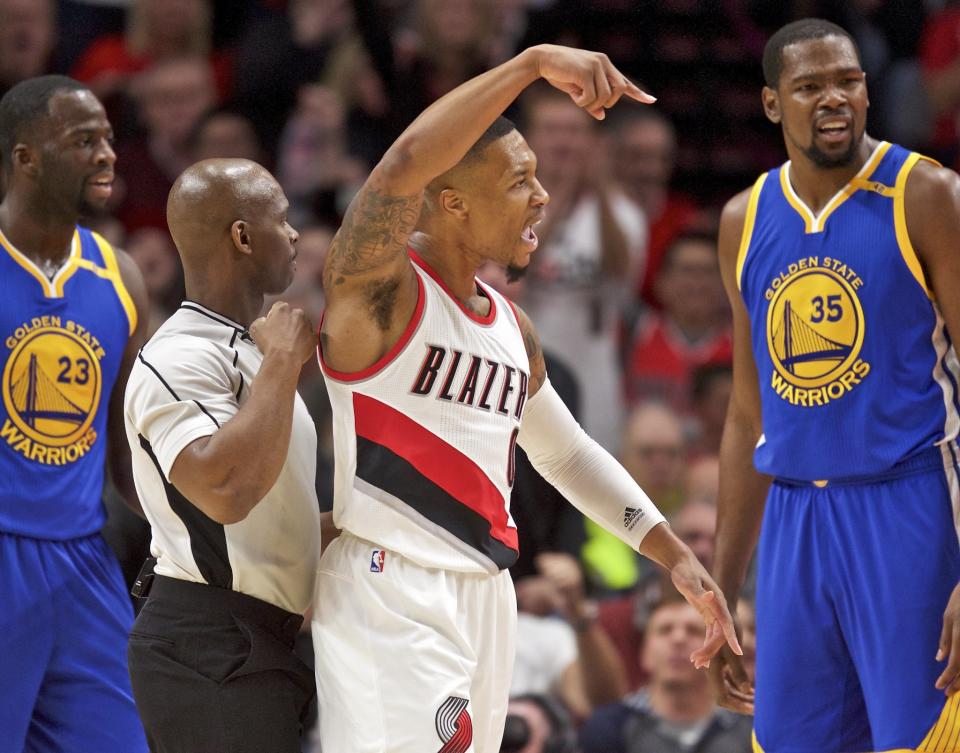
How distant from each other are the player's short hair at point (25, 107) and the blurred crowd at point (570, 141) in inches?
103

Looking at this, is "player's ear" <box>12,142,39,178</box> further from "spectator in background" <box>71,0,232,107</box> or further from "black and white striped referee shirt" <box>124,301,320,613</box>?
"spectator in background" <box>71,0,232,107</box>

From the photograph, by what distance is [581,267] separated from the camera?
779cm

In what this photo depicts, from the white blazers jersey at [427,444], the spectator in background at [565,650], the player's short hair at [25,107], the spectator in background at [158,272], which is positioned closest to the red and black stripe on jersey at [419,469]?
the white blazers jersey at [427,444]

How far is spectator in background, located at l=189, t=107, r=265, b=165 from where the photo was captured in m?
8.49

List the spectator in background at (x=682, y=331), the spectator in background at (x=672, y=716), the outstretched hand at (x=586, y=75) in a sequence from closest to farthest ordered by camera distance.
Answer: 1. the outstretched hand at (x=586, y=75)
2. the spectator in background at (x=672, y=716)
3. the spectator in background at (x=682, y=331)

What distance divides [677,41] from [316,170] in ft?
8.91

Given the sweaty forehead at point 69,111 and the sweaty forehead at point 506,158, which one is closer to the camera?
the sweaty forehead at point 506,158

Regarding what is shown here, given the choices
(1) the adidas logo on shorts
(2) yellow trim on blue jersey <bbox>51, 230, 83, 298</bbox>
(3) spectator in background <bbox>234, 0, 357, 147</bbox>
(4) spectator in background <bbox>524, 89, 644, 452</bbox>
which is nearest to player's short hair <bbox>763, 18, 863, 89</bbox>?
(1) the adidas logo on shorts

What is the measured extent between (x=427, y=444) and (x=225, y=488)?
502 mm

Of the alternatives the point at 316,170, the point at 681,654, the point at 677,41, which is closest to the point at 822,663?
the point at 681,654

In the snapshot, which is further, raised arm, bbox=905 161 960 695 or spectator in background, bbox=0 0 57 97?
spectator in background, bbox=0 0 57 97

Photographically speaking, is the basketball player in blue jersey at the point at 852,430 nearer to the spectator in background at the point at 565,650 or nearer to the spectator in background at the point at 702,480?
the spectator in background at the point at 565,650

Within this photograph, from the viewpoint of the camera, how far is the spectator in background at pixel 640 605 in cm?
654

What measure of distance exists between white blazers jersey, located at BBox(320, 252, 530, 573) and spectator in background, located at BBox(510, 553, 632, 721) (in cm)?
299
